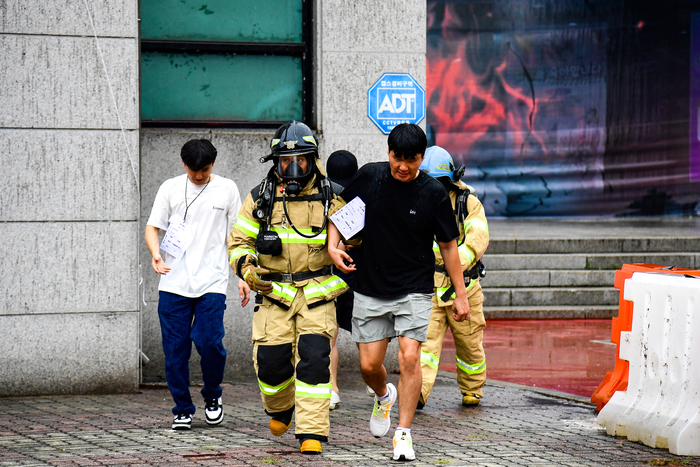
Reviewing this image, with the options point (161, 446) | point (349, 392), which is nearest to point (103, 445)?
point (161, 446)

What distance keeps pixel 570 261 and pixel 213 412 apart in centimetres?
887

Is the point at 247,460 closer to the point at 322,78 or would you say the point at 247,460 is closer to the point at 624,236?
the point at 322,78

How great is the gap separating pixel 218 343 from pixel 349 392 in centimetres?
181

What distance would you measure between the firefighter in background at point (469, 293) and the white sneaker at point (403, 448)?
1475 millimetres

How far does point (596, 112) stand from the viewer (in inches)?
819

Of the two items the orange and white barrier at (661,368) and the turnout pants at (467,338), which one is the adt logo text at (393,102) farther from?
the orange and white barrier at (661,368)

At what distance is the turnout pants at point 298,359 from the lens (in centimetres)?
550

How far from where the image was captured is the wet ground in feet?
28.7

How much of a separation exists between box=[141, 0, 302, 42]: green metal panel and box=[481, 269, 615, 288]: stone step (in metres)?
6.18

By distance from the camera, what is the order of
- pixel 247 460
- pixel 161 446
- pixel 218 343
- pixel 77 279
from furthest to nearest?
pixel 77 279 → pixel 218 343 → pixel 161 446 → pixel 247 460

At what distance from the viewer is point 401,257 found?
5.60 m

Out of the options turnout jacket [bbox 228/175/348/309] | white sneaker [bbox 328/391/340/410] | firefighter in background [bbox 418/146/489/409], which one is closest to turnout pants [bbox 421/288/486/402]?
firefighter in background [bbox 418/146/489/409]

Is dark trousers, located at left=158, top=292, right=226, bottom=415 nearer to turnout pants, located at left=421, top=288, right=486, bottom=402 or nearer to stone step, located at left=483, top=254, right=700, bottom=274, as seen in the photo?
turnout pants, located at left=421, top=288, right=486, bottom=402

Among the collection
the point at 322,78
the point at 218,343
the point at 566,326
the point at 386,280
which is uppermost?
the point at 322,78
